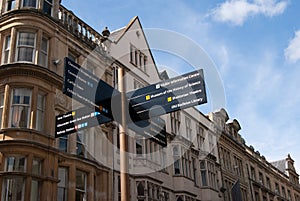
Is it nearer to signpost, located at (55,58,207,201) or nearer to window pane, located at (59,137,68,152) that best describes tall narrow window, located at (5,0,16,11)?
window pane, located at (59,137,68,152)

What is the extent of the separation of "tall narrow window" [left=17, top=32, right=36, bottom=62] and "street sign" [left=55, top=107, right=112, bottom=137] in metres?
8.82

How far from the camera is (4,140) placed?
53.7 feet

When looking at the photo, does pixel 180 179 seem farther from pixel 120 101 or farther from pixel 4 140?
pixel 120 101

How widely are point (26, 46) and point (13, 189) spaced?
675cm

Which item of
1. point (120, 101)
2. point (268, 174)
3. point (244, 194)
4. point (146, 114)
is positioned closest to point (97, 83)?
point (120, 101)

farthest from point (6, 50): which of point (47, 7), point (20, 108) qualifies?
point (47, 7)

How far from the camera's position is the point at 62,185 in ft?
59.4

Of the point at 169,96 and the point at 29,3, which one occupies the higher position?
the point at 29,3

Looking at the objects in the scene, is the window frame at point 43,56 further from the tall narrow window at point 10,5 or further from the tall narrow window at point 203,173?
the tall narrow window at point 203,173

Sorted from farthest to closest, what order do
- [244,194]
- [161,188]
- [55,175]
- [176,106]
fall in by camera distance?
[244,194] < [161,188] < [55,175] < [176,106]

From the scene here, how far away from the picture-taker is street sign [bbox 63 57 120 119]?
30.9 ft

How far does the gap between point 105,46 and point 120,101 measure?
15.0 m

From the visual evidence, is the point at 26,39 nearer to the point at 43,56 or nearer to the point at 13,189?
the point at 43,56

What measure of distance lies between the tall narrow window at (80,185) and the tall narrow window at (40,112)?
2880 millimetres
